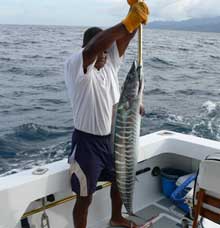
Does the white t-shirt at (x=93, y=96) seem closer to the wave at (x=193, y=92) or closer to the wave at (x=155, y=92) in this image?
the wave at (x=155, y=92)

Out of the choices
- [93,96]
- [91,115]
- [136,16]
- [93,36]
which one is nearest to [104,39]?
[136,16]

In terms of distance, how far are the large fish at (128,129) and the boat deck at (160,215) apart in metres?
0.87

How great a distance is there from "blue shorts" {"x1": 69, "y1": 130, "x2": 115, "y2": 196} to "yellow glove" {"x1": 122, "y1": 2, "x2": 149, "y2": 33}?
86 cm

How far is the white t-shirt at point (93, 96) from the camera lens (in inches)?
96.7

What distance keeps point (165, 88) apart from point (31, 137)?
597cm

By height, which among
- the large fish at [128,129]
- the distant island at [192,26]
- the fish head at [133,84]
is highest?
the fish head at [133,84]

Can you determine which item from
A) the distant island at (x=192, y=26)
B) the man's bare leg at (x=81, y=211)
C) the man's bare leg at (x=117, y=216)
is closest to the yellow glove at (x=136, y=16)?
the man's bare leg at (x=81, y=211)

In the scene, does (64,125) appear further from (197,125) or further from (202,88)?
(202,88)

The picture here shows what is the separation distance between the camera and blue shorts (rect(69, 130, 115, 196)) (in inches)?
102

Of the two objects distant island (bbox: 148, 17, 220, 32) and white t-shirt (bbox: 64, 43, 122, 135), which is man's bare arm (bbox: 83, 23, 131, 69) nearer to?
white t-shirt (bbox: 64, 43, 122, 135)

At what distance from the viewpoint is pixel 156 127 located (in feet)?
23.8

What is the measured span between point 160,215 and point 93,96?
56.5 inches

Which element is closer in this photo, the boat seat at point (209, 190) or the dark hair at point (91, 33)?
the boat seat at point (209, 190)

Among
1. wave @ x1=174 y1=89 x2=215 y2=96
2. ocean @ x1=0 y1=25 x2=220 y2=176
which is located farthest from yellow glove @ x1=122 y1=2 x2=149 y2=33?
wave @ x1=174 y1=89 x2=215 y2=96
